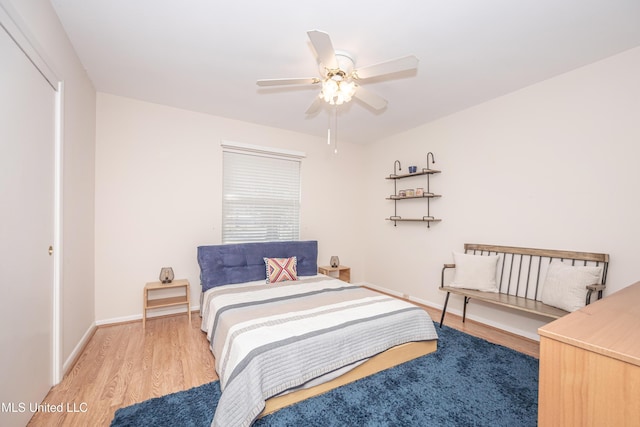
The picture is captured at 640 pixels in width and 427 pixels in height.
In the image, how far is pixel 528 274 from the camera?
2.72 metres

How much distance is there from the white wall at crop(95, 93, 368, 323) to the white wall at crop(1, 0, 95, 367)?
0.55 ft

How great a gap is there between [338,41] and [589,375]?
2309 millimetres

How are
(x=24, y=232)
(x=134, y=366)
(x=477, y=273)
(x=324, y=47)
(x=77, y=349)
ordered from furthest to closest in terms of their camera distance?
(x=477, y=273)
(x=77, y=349)
(x=134, y=366)
(x=324, y=47)
(x=24, y=232)

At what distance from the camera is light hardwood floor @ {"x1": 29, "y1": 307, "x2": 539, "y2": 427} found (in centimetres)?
171

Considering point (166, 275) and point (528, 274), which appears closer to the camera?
point (528, 274)

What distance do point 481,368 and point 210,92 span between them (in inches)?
146

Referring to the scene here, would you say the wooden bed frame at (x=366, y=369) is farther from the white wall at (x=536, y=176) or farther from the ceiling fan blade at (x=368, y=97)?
the ceiling fan blade at (x=368, y=97)

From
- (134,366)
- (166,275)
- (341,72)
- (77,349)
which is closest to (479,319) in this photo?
(341,72)

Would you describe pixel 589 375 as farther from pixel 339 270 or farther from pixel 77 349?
pixel 339 270

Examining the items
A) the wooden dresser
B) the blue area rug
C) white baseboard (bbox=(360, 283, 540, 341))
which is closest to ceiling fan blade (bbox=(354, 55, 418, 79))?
the wooden dresser

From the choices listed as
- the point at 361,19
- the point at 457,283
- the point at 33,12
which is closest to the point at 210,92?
the point at 33,12

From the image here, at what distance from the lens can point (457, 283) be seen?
2969 mm

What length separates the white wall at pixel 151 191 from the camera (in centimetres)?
301

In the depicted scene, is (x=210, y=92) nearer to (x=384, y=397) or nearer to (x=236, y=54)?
(x=236, y=54)
